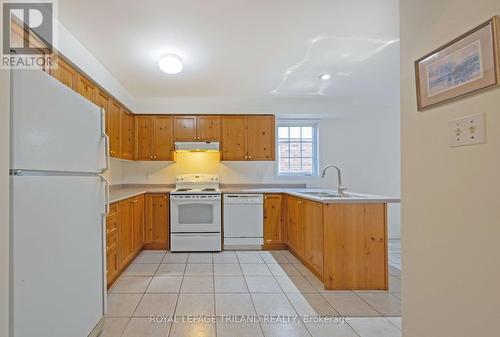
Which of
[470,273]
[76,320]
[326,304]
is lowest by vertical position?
[326,304]

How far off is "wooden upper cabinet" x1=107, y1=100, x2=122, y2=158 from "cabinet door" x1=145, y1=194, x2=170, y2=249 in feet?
2.82

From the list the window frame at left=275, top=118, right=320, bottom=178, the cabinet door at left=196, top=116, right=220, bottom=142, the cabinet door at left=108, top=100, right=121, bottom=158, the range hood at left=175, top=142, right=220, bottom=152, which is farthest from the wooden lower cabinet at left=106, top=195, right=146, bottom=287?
the window frame at left=275, top=118, right=320, bottom=178

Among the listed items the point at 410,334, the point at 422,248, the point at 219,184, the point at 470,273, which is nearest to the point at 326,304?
the point at 410,334

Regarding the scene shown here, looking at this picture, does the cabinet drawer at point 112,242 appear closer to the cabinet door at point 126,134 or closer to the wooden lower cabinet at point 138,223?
the wooden lower cabinet at point 138,223

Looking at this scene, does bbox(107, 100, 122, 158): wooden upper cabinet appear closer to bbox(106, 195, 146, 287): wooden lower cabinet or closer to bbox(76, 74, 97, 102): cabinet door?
bbox(76, 74, 97, 102): cabinet door

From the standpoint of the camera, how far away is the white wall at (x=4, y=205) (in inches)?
42.7

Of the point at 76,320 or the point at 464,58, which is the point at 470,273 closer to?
the point at 464,58

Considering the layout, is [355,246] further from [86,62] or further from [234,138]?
[86,62]

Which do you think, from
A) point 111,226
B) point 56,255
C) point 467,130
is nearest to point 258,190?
point 111,226

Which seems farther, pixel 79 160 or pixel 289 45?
pixel 289 45

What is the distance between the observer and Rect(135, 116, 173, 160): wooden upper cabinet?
444 centimetres

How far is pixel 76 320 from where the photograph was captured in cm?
159

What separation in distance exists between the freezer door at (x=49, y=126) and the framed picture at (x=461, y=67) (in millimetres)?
1806

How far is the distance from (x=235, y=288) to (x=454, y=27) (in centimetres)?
261
